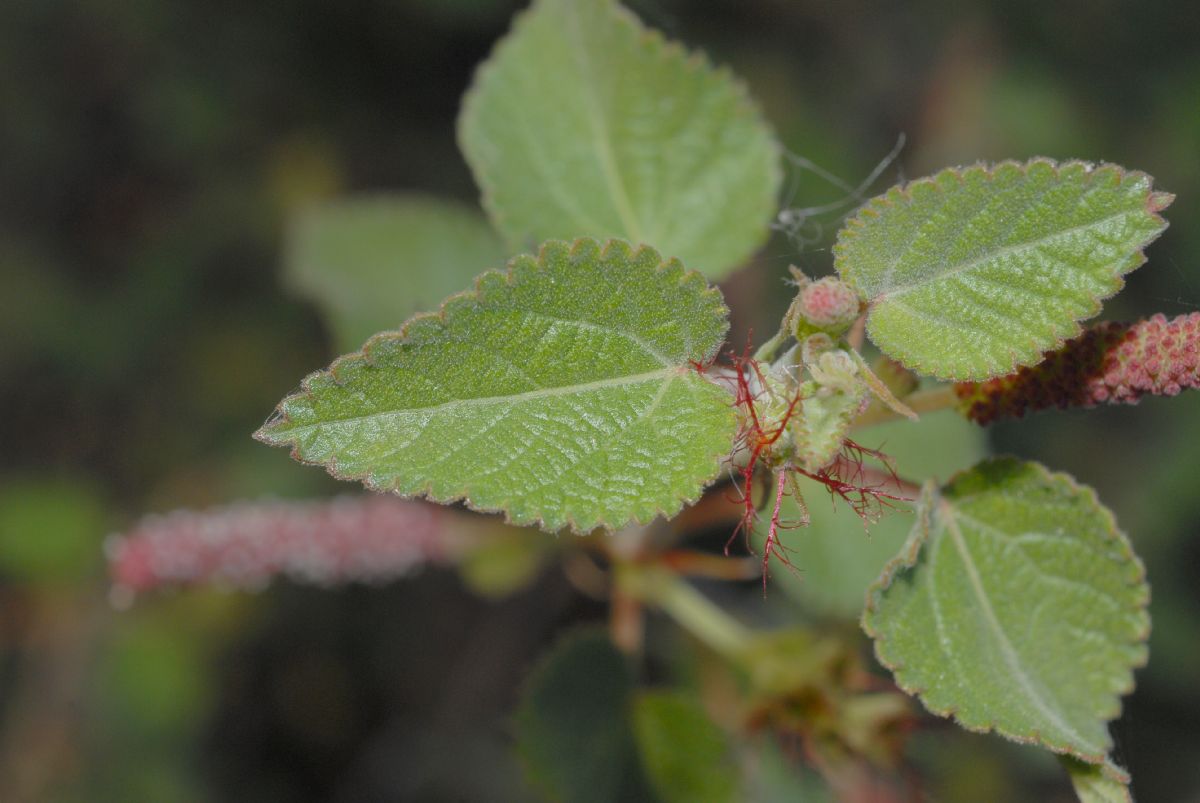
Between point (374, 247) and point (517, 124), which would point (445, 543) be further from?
point (517, 124)

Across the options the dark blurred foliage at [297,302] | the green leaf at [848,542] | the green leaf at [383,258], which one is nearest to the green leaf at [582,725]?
the green leaf at [848,542]

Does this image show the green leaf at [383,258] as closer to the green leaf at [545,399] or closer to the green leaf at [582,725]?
the green leaf at [582,725]

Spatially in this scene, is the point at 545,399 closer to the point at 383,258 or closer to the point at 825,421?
the point at 825,421

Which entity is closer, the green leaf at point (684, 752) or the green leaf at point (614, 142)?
the green leaf at point (614, 142)

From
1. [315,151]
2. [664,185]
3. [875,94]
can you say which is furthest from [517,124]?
[875,94]

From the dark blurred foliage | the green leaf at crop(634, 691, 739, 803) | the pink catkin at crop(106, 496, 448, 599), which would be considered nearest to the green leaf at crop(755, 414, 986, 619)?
the green leaf at crop(634, 691, 739, 803)

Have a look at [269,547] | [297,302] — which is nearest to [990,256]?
[269,547]
